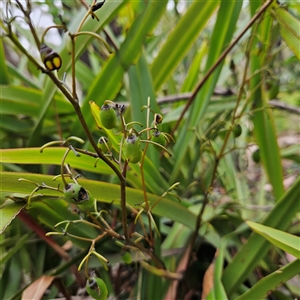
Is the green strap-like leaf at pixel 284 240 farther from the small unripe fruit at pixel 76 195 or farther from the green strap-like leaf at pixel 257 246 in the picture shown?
the small unripe fruit at pixel 76 195

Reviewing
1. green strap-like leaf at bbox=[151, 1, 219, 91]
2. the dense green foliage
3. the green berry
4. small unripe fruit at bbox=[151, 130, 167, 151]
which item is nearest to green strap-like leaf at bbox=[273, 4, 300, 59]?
the dense green foliage

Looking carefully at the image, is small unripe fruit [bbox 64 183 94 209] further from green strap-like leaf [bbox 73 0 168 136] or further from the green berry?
green strap-like leaf [bbox 73 0 168 136]

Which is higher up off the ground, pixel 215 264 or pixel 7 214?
pixel 7 214

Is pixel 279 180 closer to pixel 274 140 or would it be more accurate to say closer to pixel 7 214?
pixel 274 140

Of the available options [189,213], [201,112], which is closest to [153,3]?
[201,112]

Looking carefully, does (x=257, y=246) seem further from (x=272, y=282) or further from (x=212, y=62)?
(x=212, y=62)

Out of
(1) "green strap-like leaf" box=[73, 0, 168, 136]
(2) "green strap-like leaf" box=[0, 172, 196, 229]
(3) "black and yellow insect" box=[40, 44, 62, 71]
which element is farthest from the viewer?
(1) "green strap-like leaf" box=[73, 0, 168, 136]

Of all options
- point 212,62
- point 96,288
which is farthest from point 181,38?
point 96,288

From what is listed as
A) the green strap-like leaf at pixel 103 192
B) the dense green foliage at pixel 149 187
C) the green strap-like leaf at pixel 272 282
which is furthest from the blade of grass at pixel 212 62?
the green strap-like leaf at pixel 272 282
